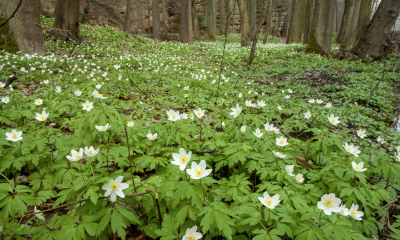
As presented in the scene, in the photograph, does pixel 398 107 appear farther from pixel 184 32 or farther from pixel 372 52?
pixel 184 32

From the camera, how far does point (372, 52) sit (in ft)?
31.3

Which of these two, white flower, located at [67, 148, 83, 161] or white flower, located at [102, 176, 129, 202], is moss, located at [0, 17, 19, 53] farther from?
white flower, located at [102, 176, 129, 202]

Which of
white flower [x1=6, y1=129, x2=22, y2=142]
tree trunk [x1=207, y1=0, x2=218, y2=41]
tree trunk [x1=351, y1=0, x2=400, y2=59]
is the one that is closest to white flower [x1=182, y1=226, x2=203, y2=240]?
white flower [x1=6, y1=129, x2=22, y2=142]

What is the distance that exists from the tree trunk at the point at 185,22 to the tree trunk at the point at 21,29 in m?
9.86

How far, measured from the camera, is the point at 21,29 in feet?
19.9

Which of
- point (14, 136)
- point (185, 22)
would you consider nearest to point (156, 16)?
point (185, 22)

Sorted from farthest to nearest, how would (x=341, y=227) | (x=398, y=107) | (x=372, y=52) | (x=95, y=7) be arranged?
(x=95, y=7) < (x=372, y=52) < (x=398, y=107) < (x=341, y=227)

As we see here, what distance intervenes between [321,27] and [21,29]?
1307 cm

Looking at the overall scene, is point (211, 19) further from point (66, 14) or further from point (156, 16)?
point (66, 14)

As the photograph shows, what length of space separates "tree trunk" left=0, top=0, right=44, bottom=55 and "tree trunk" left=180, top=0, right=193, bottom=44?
32.4 ft

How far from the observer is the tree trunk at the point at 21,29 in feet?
18.6

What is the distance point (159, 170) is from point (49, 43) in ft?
32.1

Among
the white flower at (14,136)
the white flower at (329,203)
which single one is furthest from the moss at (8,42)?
the white flower at (329,203)

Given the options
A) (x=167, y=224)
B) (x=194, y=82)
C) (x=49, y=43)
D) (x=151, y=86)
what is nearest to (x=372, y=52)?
(x=194, y=82)
